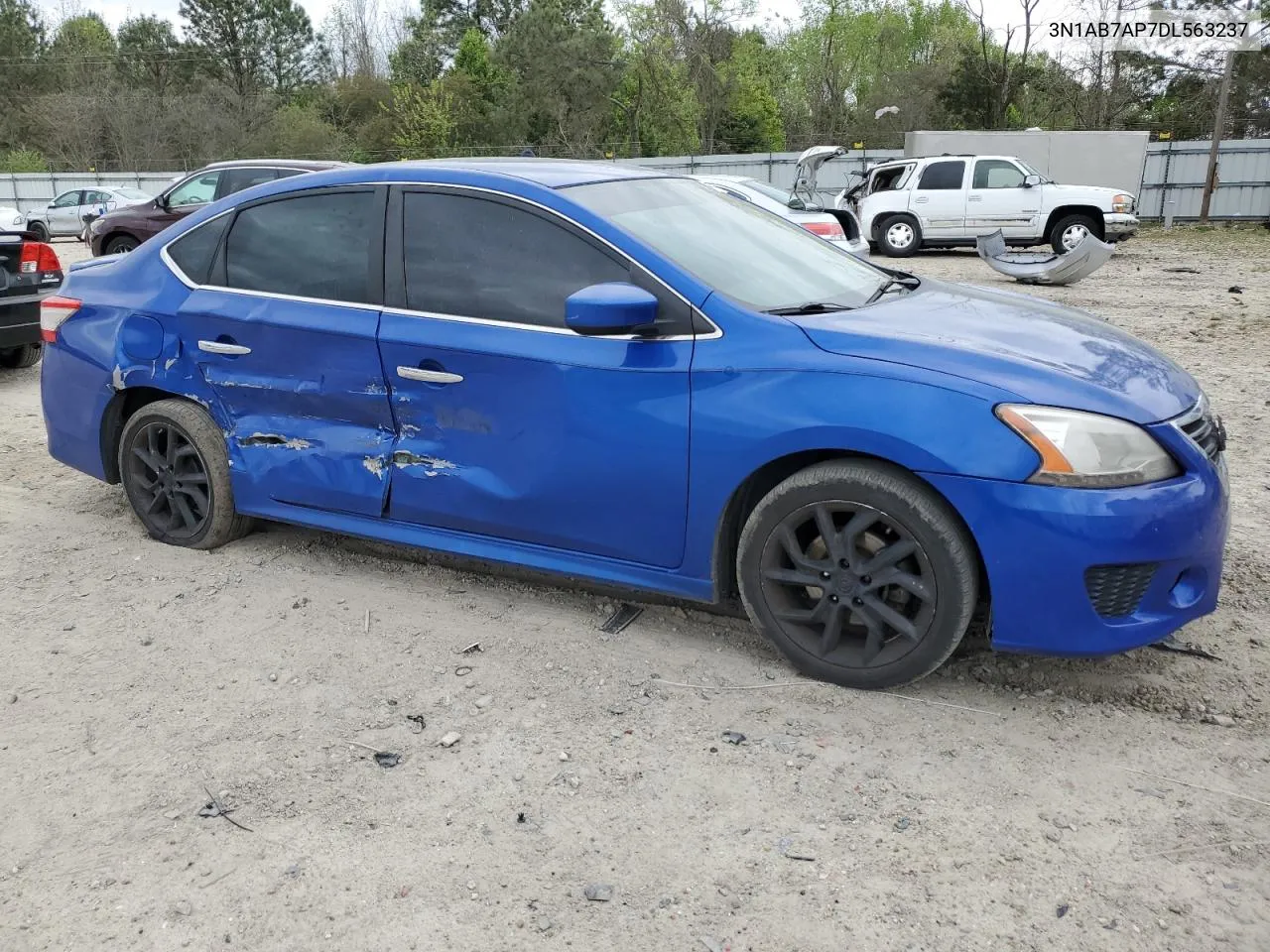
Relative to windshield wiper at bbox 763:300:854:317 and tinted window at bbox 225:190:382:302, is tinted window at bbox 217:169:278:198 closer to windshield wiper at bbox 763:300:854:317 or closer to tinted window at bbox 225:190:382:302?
tinted window at bbox 225:190:382:302

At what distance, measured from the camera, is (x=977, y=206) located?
61.0 ft

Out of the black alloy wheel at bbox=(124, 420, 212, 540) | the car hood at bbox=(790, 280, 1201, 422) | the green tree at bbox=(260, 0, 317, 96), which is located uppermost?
the green tree at bbox=(260, 0, 317, 96)

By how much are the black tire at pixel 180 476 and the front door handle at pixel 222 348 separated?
0.91ft

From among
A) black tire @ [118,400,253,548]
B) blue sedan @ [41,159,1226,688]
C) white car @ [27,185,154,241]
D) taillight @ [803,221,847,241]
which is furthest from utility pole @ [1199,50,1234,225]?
black tire @ [118,400,253,548]

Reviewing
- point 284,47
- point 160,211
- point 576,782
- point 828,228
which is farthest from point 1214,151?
point 284,47

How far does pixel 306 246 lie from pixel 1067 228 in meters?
16.5

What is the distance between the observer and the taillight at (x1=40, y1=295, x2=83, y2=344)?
4.80 m

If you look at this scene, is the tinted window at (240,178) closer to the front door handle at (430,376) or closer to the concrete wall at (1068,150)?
the front door handle at (430,376)

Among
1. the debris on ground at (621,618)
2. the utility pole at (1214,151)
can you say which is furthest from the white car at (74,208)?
the debris on ground at (621,618)

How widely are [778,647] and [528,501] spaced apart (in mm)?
978

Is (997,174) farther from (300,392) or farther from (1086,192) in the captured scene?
(300,392)

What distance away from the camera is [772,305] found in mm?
3561

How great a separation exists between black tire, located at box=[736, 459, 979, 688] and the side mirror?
0.68 meters

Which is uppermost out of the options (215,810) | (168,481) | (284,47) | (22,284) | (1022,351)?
(284,47)
